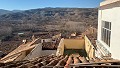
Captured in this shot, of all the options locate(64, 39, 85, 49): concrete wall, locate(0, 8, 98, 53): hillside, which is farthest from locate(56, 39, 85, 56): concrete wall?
locate(0, 8, 98, 53): hillside

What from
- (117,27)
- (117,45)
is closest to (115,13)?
(117,27)

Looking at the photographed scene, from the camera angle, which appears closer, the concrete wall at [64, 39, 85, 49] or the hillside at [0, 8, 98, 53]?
the concrete wall at [64, 39, 85, 49]

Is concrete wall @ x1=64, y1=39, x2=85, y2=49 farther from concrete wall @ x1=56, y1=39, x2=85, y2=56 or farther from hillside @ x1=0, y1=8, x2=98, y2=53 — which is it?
Result: hillside @ x1=0, y1=8, x2=98, y2=53

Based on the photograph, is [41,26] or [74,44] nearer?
[74,44]

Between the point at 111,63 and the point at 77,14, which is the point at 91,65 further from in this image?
the point at 77,14

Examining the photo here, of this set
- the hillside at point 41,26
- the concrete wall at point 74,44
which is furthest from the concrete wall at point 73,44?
the hillside at point 41,26

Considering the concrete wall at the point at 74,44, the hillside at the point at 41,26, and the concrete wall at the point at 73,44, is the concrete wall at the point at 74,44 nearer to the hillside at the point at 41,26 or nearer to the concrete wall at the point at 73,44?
the concrete wall at the point at 73,44

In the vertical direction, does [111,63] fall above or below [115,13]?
below

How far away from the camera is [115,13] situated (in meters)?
9.34

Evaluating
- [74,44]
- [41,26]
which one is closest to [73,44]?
[74,44]

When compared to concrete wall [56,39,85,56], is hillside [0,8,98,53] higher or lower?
lower

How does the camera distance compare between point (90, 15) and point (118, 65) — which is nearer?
point (118, 65)

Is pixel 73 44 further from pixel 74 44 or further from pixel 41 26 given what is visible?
pixel 41 26

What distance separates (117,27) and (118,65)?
7.25ft
